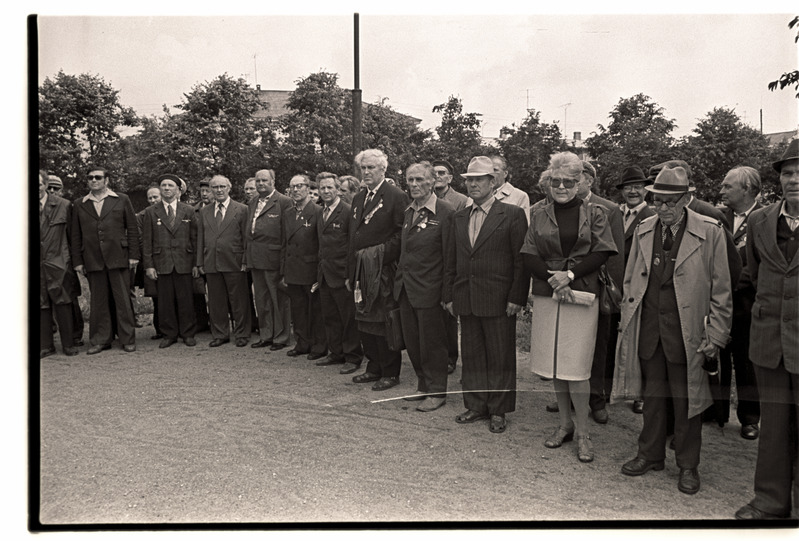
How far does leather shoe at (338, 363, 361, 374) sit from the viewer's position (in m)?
5.63

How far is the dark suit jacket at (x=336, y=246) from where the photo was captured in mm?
5914

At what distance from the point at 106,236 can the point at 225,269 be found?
1.19 meters

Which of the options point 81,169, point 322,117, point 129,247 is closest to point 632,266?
point 322,117

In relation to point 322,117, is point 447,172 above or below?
below

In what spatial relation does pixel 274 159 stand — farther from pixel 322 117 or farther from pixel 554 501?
pixel 554 501

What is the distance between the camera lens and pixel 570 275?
13.1 feet

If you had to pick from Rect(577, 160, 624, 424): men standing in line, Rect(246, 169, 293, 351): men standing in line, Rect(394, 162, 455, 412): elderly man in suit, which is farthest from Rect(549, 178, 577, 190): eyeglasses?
Rect(246, 169, 293, 351): men standing in line

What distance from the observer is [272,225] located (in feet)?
21.4

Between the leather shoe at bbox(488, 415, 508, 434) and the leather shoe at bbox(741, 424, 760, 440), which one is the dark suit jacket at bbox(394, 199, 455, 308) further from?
the leather shoe at bbox(741, 424, 760, 440)

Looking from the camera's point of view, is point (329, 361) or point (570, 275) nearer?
point (570, 275)

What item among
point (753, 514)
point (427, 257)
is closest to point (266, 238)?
point (427, 257)

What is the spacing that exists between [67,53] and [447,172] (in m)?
2.45

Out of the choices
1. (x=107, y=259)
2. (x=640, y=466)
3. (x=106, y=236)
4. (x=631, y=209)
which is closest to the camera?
(x=640, y=466)

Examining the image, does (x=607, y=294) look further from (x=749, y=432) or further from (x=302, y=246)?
(x=302, y=246)
